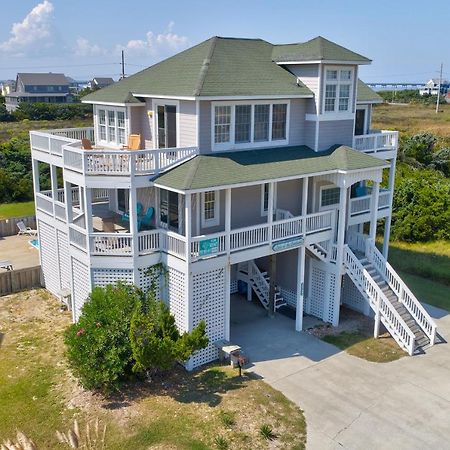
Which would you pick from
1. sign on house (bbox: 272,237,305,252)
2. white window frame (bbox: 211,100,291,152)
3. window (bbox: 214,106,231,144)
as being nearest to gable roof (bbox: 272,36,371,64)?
white window frame (bbox: 211,100,291,152)

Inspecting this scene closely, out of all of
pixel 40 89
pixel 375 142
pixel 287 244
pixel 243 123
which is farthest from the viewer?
pixel 40 89

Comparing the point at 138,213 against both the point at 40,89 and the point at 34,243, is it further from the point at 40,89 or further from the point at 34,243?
the point at 40,89

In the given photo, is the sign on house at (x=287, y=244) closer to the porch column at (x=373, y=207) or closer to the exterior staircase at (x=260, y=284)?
the exterior staircase at (x=260, y=284)

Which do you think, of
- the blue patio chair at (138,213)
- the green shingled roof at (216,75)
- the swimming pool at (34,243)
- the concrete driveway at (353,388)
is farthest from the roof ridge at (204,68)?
the swimming pool at (34,243)

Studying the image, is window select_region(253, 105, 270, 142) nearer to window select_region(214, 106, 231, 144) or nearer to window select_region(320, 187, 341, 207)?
window select_region(214, 106, 231, 144)

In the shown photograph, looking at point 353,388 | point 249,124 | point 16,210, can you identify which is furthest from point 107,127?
point 16,210

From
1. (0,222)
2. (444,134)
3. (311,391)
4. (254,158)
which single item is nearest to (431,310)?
(311,391)

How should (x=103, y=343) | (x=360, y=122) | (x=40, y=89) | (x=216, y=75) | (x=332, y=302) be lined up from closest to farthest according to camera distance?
(x=103, y=343), (x=216, y=75), (x=332, y=302), (x=360, y=122), (x=40, y=89)
